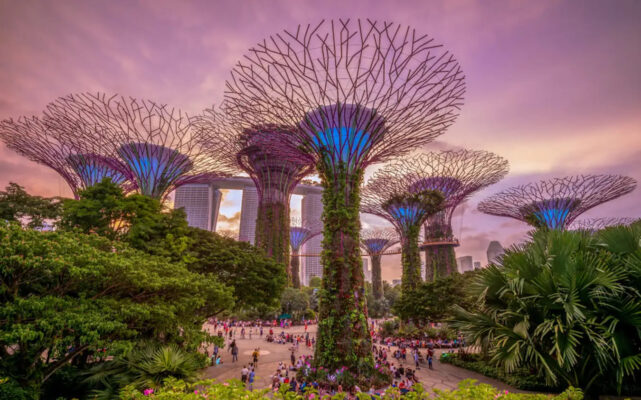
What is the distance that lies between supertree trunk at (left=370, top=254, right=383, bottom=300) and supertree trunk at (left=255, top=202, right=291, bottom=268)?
2271cm

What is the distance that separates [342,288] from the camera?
44.2ft

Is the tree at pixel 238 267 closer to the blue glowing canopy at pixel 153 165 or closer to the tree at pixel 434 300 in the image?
the blue glowing canopy at pixel 153 165

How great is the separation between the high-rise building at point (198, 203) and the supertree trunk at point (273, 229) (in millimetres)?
115381

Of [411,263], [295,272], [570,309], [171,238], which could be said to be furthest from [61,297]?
[295,272]

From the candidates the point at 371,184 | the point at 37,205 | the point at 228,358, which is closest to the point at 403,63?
the point at 228,358

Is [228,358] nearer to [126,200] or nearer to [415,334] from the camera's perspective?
[126,200]

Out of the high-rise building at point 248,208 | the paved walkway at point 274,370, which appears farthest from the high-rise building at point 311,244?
the paved walkway at point 274,370

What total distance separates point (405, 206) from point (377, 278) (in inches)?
1062

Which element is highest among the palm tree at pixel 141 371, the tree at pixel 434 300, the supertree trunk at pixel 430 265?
the supertree trunk at pixel 430 265

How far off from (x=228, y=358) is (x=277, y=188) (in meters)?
22.4

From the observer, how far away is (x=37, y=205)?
19469mm

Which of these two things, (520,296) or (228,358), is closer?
(520,296)

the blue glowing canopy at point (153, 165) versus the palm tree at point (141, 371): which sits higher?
the blue glowing canopy at point (153, 165)

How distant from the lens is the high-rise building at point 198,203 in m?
145
